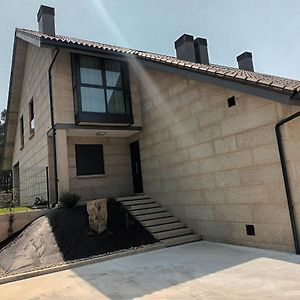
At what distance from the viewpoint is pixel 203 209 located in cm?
909

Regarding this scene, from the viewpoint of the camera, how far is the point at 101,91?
37.2 ft

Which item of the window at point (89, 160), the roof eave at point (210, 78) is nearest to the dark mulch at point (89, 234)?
the window at point (89, 160)

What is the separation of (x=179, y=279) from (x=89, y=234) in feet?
12.6

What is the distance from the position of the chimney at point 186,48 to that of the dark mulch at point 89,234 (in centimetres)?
820

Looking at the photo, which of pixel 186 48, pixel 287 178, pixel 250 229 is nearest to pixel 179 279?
pixel 250 229

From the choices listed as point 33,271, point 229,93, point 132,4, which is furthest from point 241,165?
point 132,4

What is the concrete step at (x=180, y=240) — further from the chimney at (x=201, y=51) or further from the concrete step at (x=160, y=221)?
the chimney at (x=201, y=51)

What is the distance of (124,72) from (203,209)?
6332 mm

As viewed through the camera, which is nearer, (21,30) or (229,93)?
(229,93)

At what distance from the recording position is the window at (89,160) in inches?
483

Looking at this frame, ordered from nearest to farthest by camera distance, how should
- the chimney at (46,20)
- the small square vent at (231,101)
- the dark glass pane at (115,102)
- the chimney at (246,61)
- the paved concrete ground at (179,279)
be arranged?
the paved concrete ground at (179,279)
the small square vent at (231,101)
the dark glass pane at (115,102)
the chimney at (46,20)
the chimney at (246,61)

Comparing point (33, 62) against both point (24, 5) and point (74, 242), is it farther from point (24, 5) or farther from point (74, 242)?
point (74, 242)

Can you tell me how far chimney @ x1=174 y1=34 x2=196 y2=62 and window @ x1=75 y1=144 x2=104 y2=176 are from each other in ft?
19.4

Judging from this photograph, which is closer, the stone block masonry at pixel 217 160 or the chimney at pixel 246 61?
the stone block masonry at pixel 217 160
